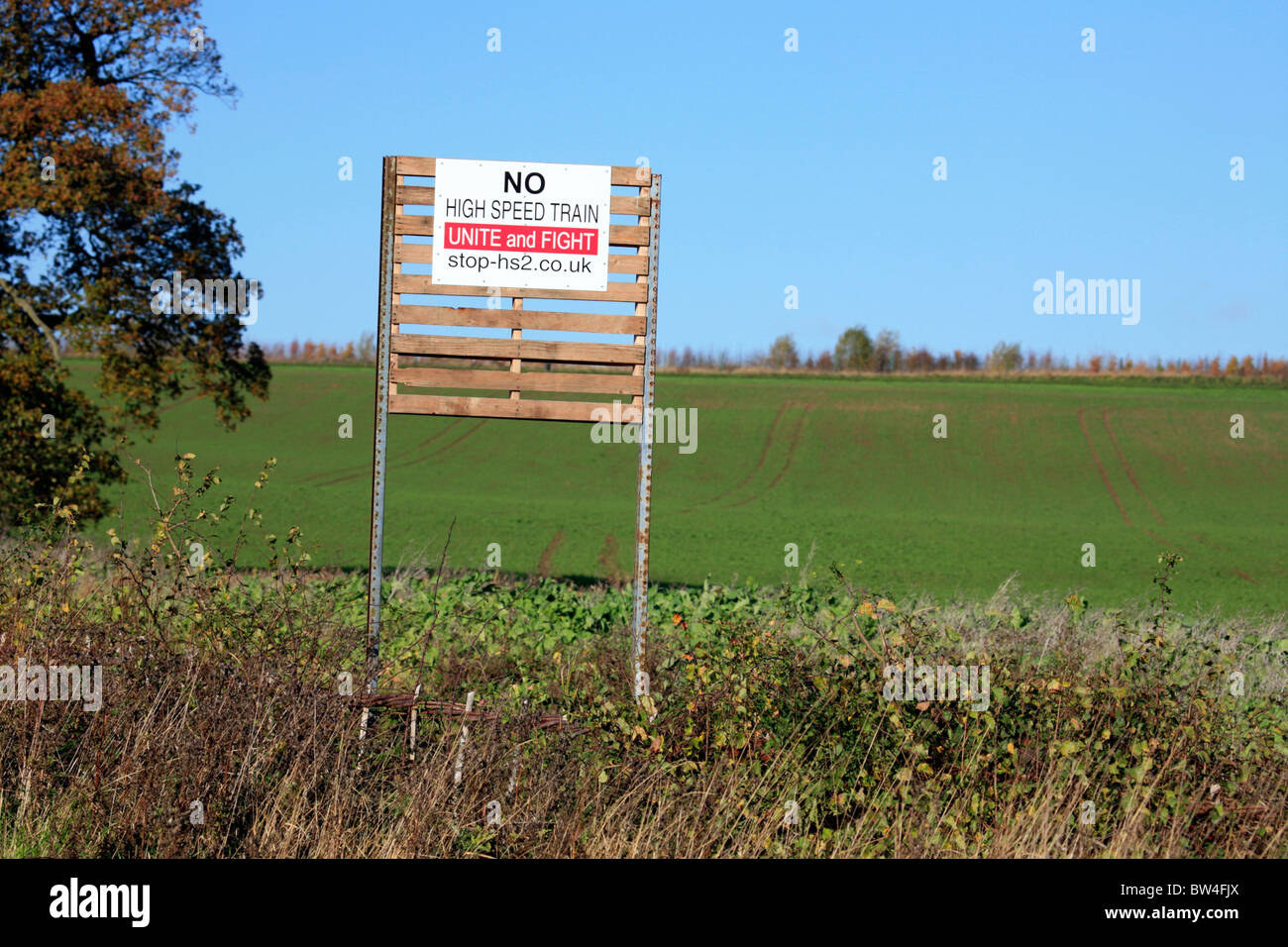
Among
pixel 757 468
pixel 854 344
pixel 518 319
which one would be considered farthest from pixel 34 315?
pixel 854 344

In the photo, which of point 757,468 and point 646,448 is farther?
point 757,468

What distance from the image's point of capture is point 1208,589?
84.7ft

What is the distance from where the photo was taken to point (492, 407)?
8.16 metres

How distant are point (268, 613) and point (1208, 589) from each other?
24.6 metres

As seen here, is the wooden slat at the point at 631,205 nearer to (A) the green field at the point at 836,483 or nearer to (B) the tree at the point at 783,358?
(A) the green field at the point at 836,483

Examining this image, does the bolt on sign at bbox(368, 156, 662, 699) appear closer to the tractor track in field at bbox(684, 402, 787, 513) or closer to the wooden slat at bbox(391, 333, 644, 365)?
the wooden slat at bbox(391, 333, 644, 365)

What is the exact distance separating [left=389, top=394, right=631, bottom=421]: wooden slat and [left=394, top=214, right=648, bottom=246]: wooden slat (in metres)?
1.20

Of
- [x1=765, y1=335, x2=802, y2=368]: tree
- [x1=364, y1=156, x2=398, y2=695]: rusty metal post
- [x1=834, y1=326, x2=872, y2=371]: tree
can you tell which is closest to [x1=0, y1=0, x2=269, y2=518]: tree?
[x1=364, y1=156, x2=398, y2=695]: rusty metal post

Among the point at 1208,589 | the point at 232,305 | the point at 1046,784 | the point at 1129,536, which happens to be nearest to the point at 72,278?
the point at 232,305

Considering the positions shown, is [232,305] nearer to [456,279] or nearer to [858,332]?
[456,279]

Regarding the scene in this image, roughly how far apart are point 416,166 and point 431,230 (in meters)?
0.50

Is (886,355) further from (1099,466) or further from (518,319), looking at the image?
(518,319)

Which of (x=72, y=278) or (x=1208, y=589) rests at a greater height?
(x=72, y=278)

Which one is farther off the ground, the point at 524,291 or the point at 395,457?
the point at 524,291
